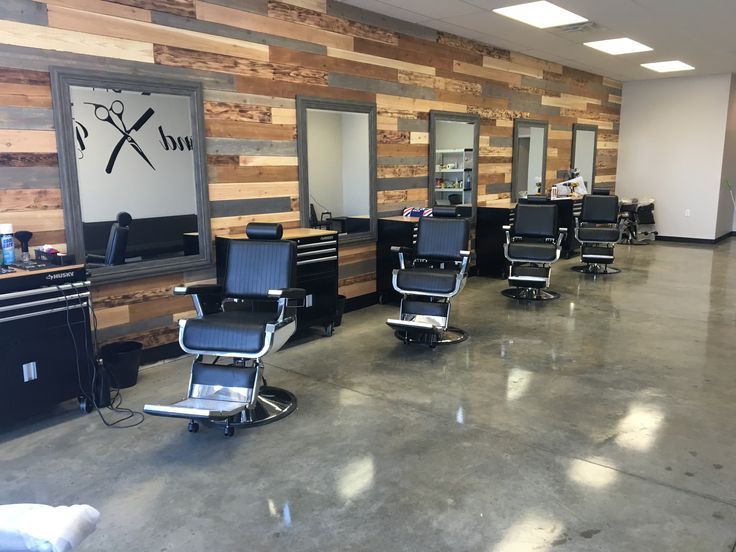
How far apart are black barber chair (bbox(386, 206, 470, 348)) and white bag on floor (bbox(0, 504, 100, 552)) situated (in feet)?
11.1

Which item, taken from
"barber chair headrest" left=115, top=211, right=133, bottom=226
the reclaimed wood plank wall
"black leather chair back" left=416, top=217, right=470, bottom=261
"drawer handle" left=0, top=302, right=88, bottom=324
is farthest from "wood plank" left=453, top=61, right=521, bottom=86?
"drawer handle" left=0, top=302, right=88, bottom=324

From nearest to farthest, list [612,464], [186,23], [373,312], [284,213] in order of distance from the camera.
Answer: [612,464]
[186,23]
[284,213]
[373,312]

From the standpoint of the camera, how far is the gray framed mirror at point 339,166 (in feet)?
16.1

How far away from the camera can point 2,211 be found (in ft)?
10.6

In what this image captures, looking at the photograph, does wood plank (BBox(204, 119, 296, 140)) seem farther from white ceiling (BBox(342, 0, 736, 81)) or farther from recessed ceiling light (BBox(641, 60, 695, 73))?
recessed ceiling light (BBox(641, 60, 695, 73))

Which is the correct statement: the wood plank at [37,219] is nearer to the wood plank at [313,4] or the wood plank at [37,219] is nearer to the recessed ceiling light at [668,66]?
the wood plank at [313,4]

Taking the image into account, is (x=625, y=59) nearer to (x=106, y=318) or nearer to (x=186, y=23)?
(x=186, y=23)

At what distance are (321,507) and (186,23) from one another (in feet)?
10.9

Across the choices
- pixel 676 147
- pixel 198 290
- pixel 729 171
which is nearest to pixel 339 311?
pixel 198 290

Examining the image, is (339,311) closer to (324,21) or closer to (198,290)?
(198,290)

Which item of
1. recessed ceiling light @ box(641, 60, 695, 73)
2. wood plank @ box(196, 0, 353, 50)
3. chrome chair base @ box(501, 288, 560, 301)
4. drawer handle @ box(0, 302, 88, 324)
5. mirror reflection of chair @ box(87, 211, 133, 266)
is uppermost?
recessed ceiling light @ box(641, 60, 695, 73)

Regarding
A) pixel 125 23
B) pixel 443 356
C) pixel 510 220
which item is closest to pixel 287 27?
pixel 125 23

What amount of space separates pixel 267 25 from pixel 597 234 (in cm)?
476

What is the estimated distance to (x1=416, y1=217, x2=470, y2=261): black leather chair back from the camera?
15.7 feet
